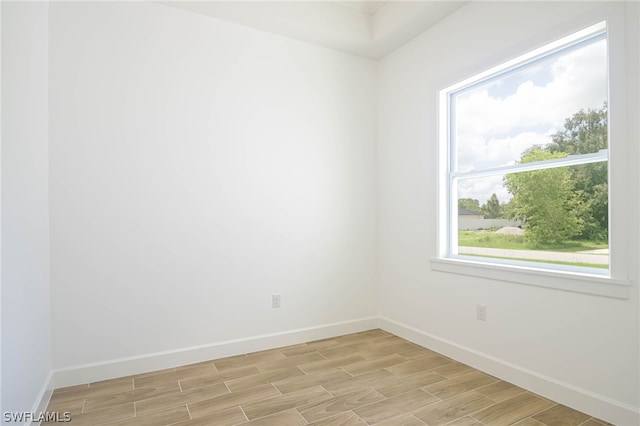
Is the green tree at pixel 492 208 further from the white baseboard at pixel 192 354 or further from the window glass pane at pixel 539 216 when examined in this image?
the white baseboard at pixel 192 354

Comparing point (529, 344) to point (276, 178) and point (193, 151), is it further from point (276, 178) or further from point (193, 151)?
point (193, 151)

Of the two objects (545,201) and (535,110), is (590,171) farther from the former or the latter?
(535,110)

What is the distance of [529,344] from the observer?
2.24 metres

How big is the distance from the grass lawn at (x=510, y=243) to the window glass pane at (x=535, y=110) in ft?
1.74

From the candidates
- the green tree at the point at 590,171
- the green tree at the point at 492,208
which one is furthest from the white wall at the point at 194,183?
the green tree at the point at 590,171

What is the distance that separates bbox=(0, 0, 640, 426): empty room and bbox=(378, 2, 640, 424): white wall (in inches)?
0.6

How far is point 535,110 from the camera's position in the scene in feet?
7.80

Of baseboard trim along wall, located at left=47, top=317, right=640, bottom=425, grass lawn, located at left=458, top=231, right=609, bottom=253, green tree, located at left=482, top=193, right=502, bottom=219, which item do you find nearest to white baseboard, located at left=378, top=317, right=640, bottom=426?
baseboard trim along wall, located at left=47, top=317, right=640, bottom=425

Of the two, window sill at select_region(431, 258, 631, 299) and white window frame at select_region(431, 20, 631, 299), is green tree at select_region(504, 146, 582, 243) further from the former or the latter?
window sill at select_region(431, 258, 631, 299)

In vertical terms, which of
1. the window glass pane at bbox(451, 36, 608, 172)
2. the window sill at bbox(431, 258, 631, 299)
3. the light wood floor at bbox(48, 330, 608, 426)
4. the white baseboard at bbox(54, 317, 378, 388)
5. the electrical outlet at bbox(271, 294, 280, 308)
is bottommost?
the light wood floor at bbox(48, 330, 608, 426)

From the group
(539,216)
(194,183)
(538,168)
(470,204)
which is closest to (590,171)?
(538,168)

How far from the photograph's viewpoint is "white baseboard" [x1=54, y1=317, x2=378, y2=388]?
2352mm

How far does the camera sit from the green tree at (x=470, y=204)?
2.79 meters

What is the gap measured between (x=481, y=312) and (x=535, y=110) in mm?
1441
